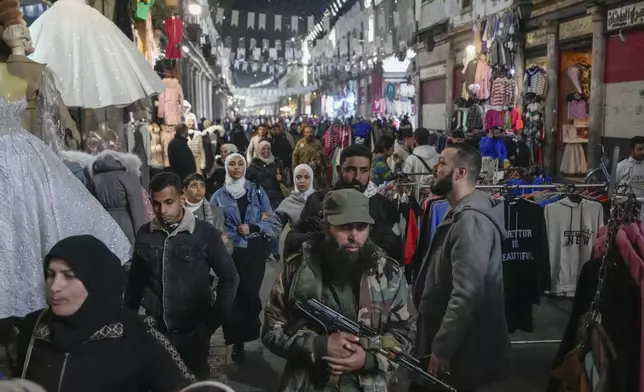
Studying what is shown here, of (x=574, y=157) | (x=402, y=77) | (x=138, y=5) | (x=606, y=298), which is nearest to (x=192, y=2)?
(x=138, y=5)

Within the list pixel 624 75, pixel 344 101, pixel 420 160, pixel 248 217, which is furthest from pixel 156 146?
pixel 344 101

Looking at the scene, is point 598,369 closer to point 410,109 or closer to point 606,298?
point 606,298

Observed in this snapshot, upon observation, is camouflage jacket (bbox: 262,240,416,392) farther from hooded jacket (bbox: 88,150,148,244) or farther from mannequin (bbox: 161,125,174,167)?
mannequin (bbox: 161,125,174,167)

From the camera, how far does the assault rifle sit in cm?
264

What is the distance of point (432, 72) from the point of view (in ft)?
79.7

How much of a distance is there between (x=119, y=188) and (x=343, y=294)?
245 cm

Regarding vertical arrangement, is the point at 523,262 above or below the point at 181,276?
below

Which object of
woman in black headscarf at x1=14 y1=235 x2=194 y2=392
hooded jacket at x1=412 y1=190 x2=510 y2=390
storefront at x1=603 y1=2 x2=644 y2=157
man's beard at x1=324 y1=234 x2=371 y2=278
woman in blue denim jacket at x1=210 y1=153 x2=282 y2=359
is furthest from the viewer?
storefront at x1=603 y1=2 x2=644 y2=157

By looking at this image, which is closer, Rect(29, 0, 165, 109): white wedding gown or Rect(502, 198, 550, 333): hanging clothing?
Rect(29, 0, 165, 109): white wedding gown

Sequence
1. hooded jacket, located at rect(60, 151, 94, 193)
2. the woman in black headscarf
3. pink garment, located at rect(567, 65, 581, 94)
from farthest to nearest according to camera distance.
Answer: pink garment, located at rect(567, 65, 581, 94)
hooded jacket, located at rect(60, 151, 94, 193)
the woman in black headscarf

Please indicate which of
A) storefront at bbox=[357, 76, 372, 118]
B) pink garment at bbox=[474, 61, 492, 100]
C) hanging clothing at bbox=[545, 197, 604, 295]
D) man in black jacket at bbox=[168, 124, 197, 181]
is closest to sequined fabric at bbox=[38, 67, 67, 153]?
hanging clothing at bbox=[545, 197, 604, 295]

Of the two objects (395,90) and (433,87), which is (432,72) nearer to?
(433,87)

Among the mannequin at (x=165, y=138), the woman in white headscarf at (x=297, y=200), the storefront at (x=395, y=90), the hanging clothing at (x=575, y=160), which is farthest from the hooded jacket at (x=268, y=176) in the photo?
the storefront at (x=395, y=90)

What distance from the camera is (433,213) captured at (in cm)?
601
